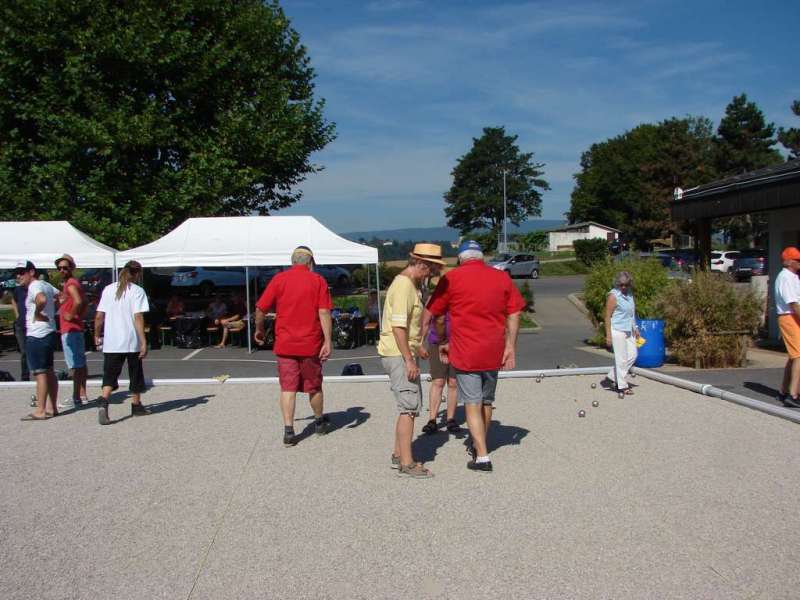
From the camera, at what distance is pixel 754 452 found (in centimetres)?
657

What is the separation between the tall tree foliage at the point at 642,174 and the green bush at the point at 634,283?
46.1m

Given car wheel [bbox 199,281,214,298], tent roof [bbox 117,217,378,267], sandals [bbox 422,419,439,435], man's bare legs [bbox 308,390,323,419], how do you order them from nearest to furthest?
man's bare legs [bbox 308,390,323,419], sandals [bbox 422,419,439,435], tent roof [bbox 117,217,378,267], car wheel [bbox 199,281,214,298]

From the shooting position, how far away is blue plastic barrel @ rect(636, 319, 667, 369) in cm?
1236

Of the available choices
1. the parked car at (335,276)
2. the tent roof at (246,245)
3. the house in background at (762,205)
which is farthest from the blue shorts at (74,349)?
Answer: the parked car at (335,276)

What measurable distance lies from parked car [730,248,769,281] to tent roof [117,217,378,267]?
996 inches

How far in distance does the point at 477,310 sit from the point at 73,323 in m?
5.53

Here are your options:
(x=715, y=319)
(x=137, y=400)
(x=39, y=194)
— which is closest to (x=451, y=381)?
(x=137, y=400)

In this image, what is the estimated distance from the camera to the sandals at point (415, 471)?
5906 mm

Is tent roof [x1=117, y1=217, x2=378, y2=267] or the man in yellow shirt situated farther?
tent roof [x1=117, y1=217, x2=378, y2=267]

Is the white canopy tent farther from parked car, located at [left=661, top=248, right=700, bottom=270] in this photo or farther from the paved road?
parked car, located at [left=661, top=248, right=700, bottom=270]

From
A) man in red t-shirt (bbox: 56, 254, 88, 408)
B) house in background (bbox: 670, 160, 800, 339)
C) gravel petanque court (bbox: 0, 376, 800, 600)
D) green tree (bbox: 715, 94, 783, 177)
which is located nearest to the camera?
gravel petanque court (bbox: 0, 376, 800, 600)

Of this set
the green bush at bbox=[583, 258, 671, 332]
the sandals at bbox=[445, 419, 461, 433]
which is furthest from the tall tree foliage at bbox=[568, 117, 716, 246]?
the sandals at bbox=[445, 419, 461, 433]

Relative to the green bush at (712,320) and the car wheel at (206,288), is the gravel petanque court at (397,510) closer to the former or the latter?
the green bush at (712,320)

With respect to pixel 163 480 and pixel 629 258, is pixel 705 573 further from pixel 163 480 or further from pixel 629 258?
pixel 629 258
